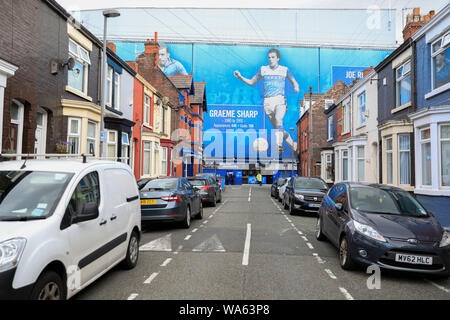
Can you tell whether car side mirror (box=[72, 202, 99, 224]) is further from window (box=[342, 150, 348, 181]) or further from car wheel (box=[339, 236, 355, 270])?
window (box=[342, 150, 348, 181])

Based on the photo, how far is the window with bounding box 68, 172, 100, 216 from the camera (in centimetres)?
390

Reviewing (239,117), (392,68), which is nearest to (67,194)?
(392,68)

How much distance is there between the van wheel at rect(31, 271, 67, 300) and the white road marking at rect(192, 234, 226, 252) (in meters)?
3.83

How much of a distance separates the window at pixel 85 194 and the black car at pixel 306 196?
1003 centimetres

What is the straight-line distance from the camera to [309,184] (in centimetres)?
1450

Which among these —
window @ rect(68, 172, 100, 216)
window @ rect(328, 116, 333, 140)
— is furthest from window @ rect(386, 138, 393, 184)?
window @ rect(68, 172, 100, 216)

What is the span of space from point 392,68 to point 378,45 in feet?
139

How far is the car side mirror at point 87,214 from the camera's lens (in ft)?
12.3

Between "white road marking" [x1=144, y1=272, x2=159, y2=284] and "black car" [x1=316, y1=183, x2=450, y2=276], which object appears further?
"black car" [x1=316, y1=183, x2=450, y2=276]

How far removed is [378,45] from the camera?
169 feet

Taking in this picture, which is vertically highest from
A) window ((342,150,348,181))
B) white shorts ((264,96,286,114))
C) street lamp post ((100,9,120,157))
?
white shorts ((264,96,286,114))

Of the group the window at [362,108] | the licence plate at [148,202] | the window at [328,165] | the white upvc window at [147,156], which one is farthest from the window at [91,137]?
the window at [328,165]

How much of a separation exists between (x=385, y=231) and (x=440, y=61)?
9.10 metres

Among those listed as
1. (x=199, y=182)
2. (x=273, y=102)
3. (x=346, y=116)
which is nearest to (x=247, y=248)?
(x=199, y=182)
